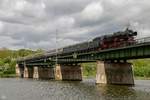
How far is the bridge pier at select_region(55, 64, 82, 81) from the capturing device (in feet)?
435

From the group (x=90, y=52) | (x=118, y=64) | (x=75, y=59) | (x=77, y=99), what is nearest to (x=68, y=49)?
(x=75, y=59)

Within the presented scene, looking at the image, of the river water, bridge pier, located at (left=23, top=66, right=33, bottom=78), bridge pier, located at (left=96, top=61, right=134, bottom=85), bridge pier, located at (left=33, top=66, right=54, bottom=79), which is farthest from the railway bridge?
bridge pier, located at (left=23, top=66, right=33, bottom=78)

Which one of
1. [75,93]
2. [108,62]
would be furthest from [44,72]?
[75,93]

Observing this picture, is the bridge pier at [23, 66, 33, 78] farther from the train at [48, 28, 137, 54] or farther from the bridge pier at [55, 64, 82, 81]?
the train at [48, 28, 137, 54]

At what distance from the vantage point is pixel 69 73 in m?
134

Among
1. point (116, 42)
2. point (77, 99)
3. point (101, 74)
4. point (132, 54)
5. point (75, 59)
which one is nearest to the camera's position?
point (77, 99)

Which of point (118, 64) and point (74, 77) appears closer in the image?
point (118, 64)

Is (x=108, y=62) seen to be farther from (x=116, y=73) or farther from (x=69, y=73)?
(x=69, y=73)

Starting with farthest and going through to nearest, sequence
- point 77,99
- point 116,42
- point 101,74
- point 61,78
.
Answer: point 61,78
point 101,74
point 116,42
point 77,99

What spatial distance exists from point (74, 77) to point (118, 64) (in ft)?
134

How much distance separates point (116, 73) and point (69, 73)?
1675 inches

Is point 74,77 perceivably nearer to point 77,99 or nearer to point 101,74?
point 101,74

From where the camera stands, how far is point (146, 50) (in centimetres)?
7419

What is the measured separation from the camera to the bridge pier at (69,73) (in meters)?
133
